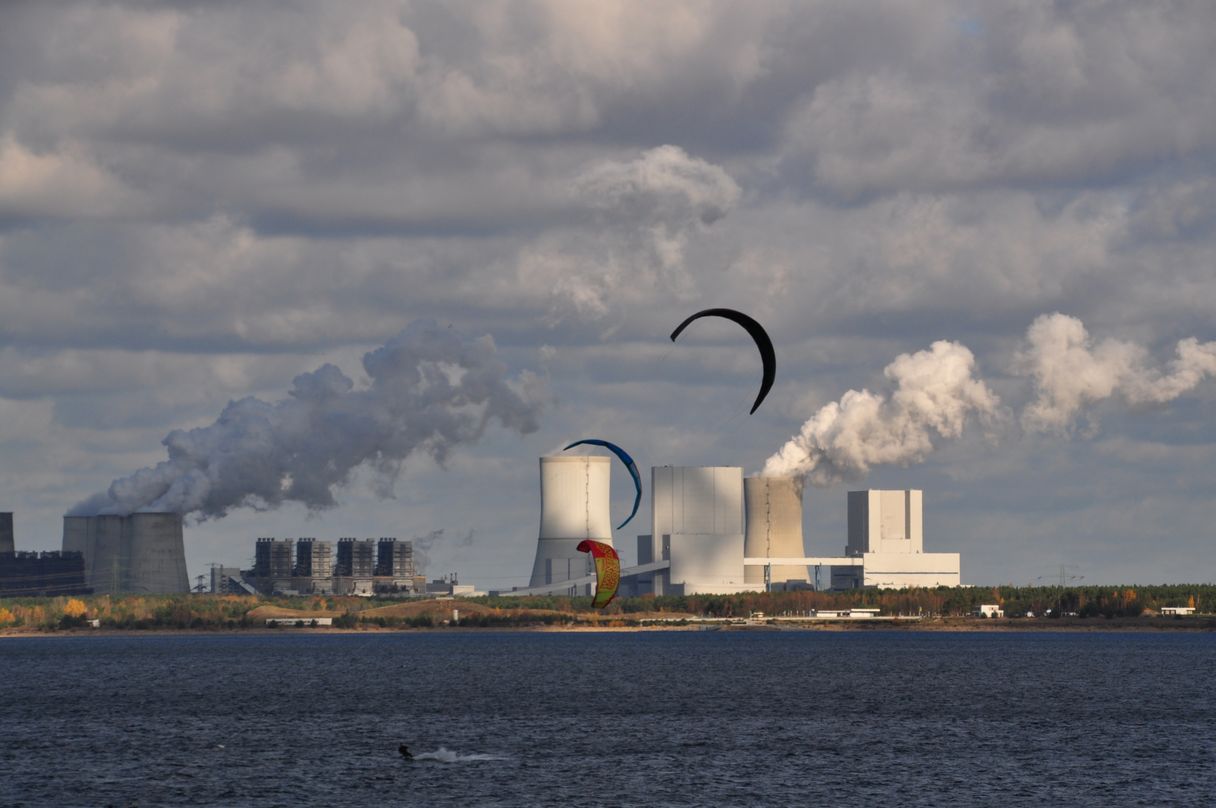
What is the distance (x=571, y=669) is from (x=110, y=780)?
333ft

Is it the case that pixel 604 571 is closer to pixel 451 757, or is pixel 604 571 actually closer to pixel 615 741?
pixel 615 741

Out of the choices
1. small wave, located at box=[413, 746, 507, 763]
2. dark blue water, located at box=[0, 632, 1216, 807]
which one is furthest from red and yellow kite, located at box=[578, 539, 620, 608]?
small wave, located at box=[413, 746, 507, 763]

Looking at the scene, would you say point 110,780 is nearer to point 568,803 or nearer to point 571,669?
point 568,803

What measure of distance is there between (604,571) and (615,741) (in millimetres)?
10516

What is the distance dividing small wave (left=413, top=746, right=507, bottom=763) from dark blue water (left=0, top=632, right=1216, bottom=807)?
15 cm

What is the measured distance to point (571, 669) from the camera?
Result: 601 feet

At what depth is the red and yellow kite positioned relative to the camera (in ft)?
296

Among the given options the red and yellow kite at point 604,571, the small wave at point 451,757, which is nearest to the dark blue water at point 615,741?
the small wave at point 451,757

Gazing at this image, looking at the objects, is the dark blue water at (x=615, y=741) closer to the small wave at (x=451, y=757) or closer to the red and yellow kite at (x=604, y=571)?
the small wave at (x=451, y=757)

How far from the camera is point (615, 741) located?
99.2 metres

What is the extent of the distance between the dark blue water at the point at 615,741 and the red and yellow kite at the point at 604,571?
Result: 25.0ft

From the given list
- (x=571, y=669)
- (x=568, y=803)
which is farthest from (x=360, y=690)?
(x=568, y=803)

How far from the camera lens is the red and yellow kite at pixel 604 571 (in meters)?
90.3

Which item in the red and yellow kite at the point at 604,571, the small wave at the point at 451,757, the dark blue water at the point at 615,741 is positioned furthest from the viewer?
the red and yellow kite at the point at 604,571
